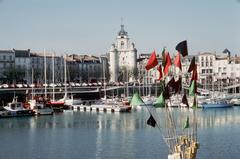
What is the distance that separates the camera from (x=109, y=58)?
116625mm

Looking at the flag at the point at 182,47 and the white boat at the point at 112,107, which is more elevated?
the flag at the point at 182,47

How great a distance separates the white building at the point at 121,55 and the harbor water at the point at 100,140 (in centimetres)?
6890

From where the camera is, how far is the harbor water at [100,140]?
77.5 feet

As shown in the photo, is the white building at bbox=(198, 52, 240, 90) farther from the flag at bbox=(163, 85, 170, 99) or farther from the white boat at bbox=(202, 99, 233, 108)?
the flag at bbox=(163, 85, 170, 99)

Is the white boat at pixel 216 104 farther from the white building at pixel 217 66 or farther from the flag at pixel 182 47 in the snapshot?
the flag at pixel 182 47

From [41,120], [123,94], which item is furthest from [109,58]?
[41,120]

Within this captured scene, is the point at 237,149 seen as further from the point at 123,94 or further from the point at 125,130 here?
the point at 123,94

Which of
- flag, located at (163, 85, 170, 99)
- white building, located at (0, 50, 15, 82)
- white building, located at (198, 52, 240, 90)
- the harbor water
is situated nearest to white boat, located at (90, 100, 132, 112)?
the harbor water

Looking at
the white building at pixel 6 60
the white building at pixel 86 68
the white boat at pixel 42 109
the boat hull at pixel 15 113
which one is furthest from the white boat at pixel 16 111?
the white building at pixel 86 68

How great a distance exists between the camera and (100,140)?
28.8 metres

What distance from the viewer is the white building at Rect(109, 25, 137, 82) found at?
4331 inches

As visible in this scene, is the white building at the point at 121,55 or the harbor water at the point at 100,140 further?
the white building at the point at 121,55

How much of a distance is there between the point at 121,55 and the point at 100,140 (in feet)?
278

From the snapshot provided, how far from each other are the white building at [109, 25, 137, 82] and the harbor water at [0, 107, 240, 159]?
226 ft
